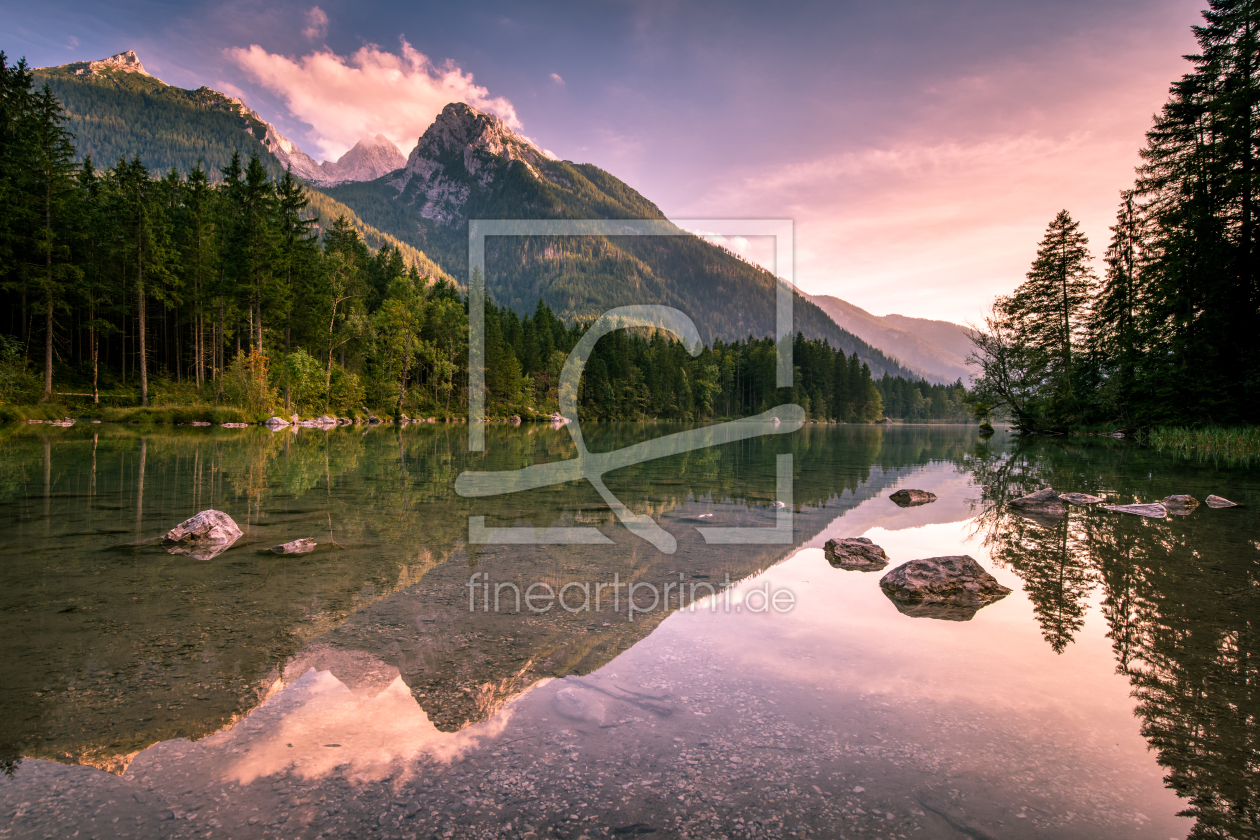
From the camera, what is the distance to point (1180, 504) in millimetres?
12320

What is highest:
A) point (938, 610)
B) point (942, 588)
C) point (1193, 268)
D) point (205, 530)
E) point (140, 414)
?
point (1193, 268)

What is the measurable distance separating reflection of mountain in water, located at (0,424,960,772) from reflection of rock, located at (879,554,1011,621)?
1.80 meters

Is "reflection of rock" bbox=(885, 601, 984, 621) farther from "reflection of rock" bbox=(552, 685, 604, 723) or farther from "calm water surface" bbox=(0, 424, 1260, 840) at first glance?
"reflection of rock" bbox=(552, 685, 604, 723)

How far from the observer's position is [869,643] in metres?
5.12

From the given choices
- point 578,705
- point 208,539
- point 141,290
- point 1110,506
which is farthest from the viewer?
point 141,290

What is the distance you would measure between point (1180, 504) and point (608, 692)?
14.7 m

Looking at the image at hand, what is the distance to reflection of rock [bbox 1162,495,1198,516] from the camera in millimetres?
11945

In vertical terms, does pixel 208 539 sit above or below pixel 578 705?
above

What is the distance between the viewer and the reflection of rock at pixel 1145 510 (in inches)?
453

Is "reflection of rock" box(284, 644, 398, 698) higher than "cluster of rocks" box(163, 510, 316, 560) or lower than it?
lower

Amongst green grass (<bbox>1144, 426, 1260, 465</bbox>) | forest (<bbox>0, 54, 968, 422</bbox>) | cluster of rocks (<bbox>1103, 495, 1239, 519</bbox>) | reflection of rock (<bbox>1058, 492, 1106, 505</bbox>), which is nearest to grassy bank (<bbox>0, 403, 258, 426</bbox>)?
forest (<bbox>0, 54, 968, 422</bbox>)

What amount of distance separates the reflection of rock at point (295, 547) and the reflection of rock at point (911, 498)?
12308 mm

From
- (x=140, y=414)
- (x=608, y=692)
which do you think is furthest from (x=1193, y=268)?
(x=140, y=414)

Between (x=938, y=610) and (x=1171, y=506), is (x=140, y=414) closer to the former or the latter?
(x=938, y=610)
